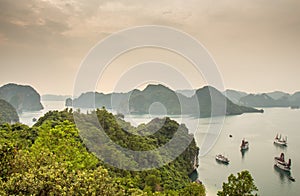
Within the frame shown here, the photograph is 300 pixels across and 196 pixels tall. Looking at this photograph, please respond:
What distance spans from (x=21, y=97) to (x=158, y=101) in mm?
22615

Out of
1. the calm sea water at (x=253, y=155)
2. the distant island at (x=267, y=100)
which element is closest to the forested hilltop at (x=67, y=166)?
the calm sea water at (x=253, y=155)

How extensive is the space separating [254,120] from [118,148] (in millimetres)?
37381

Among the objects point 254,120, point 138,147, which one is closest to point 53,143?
point 138,147

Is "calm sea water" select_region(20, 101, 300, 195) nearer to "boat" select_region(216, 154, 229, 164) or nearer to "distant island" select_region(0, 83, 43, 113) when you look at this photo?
"boat" select_region(216, 154, 229, 164)

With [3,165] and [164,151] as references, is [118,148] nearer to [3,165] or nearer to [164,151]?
[164,151]

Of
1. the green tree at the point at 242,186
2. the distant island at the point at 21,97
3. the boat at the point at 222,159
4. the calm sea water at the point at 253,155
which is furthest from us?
the distant island at the point at 21,97

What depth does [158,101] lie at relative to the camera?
34.2 m

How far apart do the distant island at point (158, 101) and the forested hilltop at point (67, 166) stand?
1288mm

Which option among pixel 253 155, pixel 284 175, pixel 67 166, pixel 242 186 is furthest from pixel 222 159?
pixel 67 166

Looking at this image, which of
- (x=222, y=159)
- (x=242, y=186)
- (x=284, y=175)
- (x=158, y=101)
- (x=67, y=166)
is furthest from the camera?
(x=158, y=101)

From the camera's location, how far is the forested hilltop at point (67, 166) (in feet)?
11.6

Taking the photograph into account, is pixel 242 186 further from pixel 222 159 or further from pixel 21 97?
pixel 21 97

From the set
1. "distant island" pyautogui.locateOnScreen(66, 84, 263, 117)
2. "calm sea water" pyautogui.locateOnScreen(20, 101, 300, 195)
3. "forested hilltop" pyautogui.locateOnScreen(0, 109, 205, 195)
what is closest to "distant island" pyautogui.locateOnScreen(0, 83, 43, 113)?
"calm sea water" pyautogui.locateOnScreen(20, 101, 300, 195)

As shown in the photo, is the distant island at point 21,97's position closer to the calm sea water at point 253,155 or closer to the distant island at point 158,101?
the calm sea water at point 253,155
